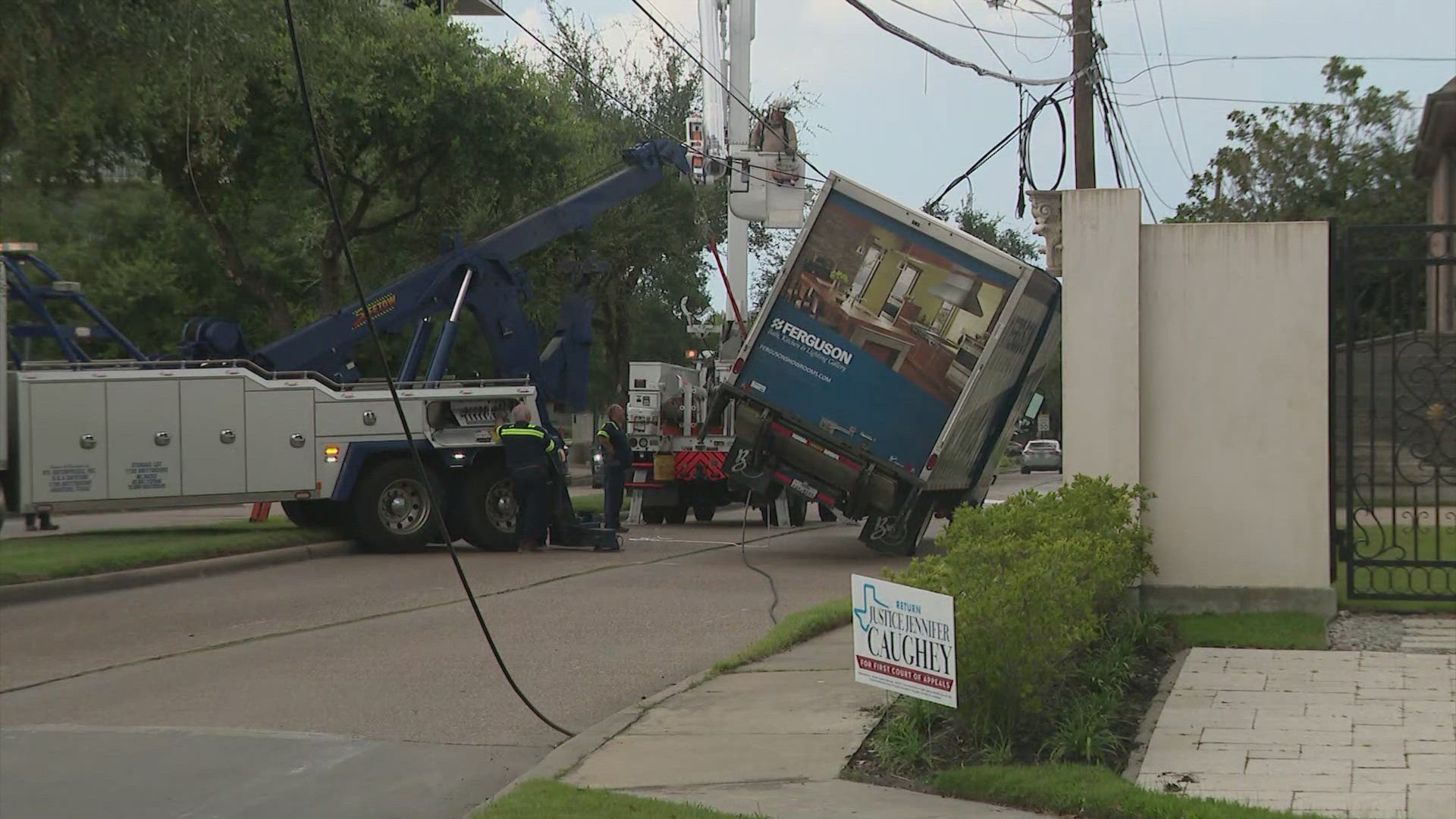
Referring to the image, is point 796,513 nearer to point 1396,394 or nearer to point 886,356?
point 886,356

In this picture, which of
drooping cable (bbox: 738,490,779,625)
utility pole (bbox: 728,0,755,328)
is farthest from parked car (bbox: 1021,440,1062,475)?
drooping cable (bbox: 738,490,779,625)

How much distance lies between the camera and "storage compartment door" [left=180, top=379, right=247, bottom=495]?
16.9m

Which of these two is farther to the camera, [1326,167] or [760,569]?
[1326,167]

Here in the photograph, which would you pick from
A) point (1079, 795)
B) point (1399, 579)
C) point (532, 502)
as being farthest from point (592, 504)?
point (1079, 795)

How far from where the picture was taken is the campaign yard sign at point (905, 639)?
7.05 meters

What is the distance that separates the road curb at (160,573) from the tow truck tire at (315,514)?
0.71m

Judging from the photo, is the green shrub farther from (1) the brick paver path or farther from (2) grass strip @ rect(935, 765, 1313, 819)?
(1) the brick paver path

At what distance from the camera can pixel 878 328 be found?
16750mm

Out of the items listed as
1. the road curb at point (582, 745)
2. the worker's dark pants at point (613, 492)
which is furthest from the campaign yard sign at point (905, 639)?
the worker's dark pants at point (613, 492)

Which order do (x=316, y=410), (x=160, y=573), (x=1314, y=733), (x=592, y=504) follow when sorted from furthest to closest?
(x=592, y=504) → (x=316, y=410) → (x=160, y=573) → (x=1314, y=733)

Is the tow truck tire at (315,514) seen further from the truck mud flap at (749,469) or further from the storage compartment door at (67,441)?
the truck mud flap at (749,469)

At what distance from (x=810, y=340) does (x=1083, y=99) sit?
734 centimetres

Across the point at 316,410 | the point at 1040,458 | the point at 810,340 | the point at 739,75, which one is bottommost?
the point at 1040,458

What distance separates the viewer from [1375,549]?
474 inches
